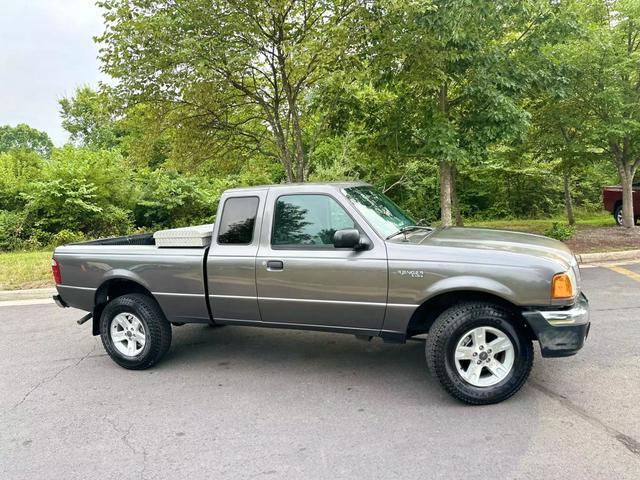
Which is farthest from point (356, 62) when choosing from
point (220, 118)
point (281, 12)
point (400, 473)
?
point (400, 473)

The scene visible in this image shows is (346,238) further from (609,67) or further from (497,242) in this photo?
(609,67)

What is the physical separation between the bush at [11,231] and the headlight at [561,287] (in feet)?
49.3

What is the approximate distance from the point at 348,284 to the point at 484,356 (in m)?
1.19

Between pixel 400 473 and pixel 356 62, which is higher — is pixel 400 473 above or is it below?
below

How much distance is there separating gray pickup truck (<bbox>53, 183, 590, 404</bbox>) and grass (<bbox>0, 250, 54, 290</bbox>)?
176 inches

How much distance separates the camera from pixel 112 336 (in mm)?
4746

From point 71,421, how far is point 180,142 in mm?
8032

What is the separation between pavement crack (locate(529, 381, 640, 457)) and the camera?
2.96 metres

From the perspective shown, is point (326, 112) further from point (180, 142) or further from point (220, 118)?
point (180, 142)

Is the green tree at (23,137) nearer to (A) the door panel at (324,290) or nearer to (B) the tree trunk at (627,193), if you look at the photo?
(B) the tree trunk at (627,193)

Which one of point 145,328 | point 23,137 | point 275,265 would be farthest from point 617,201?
point 23,137

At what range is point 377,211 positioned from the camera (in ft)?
14.3

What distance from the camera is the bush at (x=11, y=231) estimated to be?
554 inches

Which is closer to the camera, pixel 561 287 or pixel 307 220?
pixel 561 287
